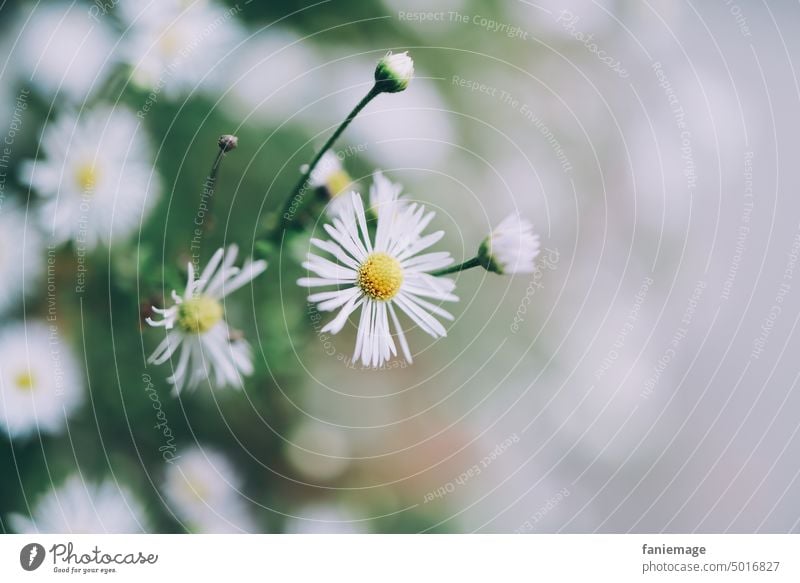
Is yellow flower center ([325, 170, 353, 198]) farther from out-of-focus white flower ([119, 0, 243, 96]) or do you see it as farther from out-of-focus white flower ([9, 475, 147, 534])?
out-of-focus white flower ([9, 475, 147, 534])

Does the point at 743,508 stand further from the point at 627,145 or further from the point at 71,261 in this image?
the point at 71,261

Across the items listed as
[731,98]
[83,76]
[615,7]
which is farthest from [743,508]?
[83,76]

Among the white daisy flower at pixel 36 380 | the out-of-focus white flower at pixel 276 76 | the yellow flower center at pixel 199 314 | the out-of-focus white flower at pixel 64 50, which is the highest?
the out-of-focus white flower at pixel 64 50

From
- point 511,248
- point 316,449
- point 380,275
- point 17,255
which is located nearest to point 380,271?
point 380,275

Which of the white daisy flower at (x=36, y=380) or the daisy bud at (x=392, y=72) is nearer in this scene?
the daisy bud at (x=392, y=72)

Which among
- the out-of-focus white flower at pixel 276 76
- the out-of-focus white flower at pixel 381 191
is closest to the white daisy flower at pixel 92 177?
the out-of-focus white flower at pixel 276 76

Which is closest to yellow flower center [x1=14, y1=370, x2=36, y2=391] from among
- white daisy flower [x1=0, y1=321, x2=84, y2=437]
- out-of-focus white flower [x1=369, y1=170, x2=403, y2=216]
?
white daisy flower [x1=0, y1=321, x2=84, y2=437]

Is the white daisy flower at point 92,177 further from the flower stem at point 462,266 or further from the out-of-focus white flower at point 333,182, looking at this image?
the flower stem at point 462,266

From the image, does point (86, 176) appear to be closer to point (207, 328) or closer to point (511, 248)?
point (207, 328)
